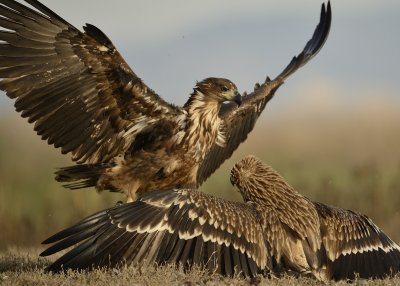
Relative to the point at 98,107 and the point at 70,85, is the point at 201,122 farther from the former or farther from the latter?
the point at 70,85

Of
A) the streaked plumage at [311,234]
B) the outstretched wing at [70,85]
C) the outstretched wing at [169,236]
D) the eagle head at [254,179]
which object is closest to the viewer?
the outstretched wing at [169,236]

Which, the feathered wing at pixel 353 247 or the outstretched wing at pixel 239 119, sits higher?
the outstretched wing at pixel 239 119

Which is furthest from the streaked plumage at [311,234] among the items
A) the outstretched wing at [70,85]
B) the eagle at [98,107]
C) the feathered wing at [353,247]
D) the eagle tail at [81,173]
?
the eagle tail at [81,173]

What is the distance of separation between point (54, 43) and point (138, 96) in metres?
1.06

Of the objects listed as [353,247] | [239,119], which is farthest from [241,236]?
[239,119]

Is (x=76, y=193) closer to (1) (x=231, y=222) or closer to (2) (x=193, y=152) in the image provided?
(2) (x=193, y=152)

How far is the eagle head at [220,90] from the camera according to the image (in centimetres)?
969

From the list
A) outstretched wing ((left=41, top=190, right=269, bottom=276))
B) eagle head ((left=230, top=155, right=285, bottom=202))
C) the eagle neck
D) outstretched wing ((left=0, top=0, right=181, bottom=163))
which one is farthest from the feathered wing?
outstretched wing ((left=0, top=0, right=181, bottom=163))

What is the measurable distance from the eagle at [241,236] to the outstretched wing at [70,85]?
4.71ft

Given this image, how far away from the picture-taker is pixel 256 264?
7.79 m

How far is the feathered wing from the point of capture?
8266 millimetres

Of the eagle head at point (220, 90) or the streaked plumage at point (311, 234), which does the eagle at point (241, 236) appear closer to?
the streaked plumage at point (311, 234)

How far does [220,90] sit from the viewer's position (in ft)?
31.8

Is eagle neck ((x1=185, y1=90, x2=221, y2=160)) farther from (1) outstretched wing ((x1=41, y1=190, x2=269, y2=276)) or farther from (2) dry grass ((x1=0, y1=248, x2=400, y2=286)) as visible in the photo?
(2) dry grass ((x1=0, y1=248, x2=400, y2=286))
